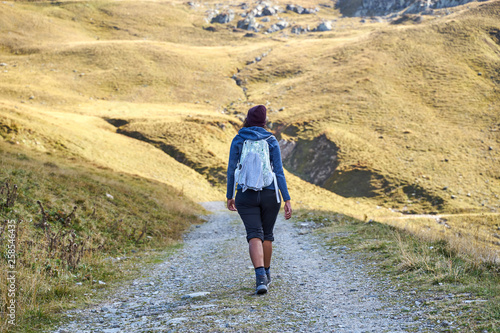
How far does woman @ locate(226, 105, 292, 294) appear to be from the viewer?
5.99 m

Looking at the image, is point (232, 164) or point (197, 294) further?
point (197, 294)

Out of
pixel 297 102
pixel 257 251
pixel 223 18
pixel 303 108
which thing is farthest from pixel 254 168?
pixel 223 18

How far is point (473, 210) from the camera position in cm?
3284

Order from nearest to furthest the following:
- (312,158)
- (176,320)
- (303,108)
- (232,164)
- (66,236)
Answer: (176,320)
(232,164)
(66,236)
(312,158)
(303,108)

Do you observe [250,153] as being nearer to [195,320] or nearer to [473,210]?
[195,320]

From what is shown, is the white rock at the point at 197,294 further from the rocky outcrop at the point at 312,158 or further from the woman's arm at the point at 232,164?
the rocky outcrop at the point at 312,158

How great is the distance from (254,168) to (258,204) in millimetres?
601

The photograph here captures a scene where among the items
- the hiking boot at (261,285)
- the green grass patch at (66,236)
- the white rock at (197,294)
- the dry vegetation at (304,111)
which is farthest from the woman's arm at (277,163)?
the dry vegetation at (304,111)

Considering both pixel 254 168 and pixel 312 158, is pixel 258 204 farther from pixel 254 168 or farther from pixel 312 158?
pixel 312 158

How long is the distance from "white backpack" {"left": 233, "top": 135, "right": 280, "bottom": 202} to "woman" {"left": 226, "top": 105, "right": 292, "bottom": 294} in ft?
0.31

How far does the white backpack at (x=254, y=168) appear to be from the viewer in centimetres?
588

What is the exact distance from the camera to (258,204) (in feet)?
19.8

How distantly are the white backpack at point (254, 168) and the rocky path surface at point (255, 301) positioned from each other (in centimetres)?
174

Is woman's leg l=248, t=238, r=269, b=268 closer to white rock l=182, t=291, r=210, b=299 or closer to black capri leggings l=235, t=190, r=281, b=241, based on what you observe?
black capri leggings l=235, t=190, r=281, b=241
